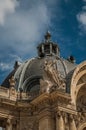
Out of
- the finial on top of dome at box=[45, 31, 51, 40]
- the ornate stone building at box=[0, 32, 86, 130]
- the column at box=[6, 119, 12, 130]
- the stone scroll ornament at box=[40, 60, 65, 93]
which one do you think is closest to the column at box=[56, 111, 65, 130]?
the ornate stone building at box=[0, 32, 86, 130]

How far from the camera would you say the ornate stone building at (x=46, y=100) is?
26234 mm

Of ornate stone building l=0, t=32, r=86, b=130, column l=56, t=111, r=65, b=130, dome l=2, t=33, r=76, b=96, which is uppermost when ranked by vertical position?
dome l=2, t=33, r=76, b=96

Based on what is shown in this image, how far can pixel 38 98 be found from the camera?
26938 mm

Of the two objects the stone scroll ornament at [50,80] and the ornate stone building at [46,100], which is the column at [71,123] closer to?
the ornate stone building at [46,100]

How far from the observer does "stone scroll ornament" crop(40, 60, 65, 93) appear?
88.5ft

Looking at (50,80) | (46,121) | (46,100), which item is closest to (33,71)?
(50,80)

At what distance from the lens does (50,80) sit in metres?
28.2

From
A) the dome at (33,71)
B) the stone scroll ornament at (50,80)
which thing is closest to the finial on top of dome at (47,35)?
the dome at (33,71)

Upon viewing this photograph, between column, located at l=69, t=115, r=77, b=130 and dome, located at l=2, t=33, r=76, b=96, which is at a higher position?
dome, located at l=2, t=33, r=76, b=96

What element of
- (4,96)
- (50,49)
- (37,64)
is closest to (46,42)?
(50,49)

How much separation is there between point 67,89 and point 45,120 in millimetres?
3369

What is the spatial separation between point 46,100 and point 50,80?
211 centimetres

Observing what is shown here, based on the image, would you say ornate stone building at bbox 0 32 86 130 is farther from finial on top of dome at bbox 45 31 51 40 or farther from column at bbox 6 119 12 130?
finial on top of dome at bbox 45 31 51 40

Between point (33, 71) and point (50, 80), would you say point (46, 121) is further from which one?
point (33, 71)
